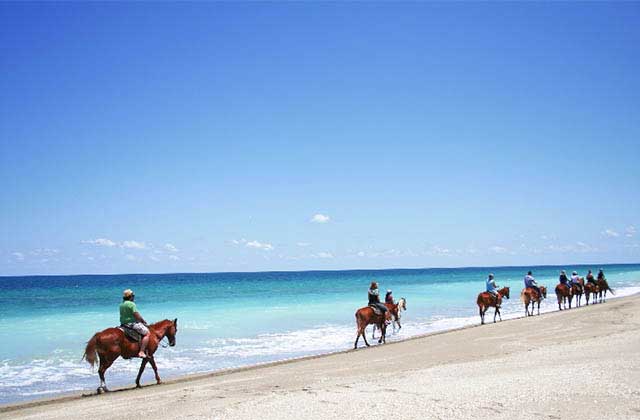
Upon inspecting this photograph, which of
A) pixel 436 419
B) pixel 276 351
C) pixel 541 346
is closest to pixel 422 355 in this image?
pixel 541 346

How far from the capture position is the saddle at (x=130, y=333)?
10.7m

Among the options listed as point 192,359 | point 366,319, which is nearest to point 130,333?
point 192,359

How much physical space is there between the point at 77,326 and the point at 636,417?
2415cm

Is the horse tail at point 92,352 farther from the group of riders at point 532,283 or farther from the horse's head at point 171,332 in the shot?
the group of riders at point 532,283

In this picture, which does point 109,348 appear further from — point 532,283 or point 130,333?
point 532,283

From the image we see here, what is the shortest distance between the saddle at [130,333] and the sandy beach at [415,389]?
3.64 feet

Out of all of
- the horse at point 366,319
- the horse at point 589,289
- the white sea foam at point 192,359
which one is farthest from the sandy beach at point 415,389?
the horse at point 589,289

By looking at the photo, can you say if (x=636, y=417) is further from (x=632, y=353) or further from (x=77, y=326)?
(x=77, y=326)

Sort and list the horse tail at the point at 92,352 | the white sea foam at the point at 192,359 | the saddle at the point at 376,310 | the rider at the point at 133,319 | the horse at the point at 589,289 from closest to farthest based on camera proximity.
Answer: the horse tail at the point at 92,352
the rider at the point at 133,319
the white sea foam at the point at 192,359
the saddle at the point at 376,310
the horse at the point at 589,289

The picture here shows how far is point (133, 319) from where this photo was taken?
431 inches

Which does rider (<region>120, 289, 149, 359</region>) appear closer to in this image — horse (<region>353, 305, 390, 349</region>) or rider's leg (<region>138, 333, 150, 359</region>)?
rider's leg (<region>138, 333, 150, 359</region>)

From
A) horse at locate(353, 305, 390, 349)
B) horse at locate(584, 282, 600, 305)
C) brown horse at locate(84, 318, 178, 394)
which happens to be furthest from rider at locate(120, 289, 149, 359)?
horse at locate(584, 282, 600, 305)

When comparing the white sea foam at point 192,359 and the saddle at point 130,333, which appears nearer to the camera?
the saddle at point 130,333

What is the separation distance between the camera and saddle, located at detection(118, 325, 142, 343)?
423 inches
